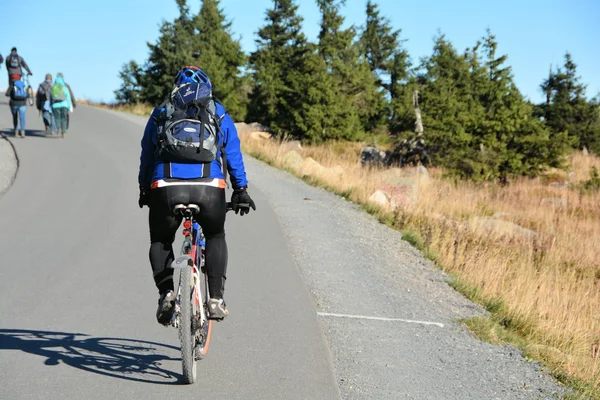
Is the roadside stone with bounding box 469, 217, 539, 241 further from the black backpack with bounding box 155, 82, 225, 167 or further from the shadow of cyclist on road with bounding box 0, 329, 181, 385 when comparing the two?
the black backpack with bounding box 155, 82, 225, 167

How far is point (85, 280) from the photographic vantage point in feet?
24.1

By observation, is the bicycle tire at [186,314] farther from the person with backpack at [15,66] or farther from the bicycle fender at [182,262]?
the person with backpack at [15,66]

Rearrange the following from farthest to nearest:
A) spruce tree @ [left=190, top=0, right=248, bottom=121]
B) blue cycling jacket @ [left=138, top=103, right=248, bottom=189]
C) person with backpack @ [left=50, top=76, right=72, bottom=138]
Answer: spruce tree @ [left=190, top=0, right=248, bottom=121]
person with backpack @ [left=50, top=76, right=72, bottom=138]
blue cycling jacket @ [left=138, top=103, right=248, bottom=189]

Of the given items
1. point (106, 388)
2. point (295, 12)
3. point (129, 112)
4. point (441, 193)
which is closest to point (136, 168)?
point (441, 193)

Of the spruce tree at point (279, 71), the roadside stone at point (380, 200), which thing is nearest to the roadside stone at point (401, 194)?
the roadside stone at point (380, 200)

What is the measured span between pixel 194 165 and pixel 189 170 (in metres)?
0.05

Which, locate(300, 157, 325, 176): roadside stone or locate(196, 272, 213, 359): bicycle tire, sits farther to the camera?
locate(300, 157, 325, 176): roadside stone

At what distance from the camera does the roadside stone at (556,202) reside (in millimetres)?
21513

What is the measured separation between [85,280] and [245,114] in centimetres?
3621

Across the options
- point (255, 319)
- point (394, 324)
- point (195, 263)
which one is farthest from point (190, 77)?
point (394, 324)

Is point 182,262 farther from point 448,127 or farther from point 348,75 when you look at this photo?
point 348,75

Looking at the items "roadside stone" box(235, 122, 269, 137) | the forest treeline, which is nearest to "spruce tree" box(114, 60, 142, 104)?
the forest treeline

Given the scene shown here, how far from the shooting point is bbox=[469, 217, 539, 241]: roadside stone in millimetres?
13902

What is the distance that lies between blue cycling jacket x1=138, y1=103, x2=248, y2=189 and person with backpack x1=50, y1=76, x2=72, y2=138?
1515 cm
